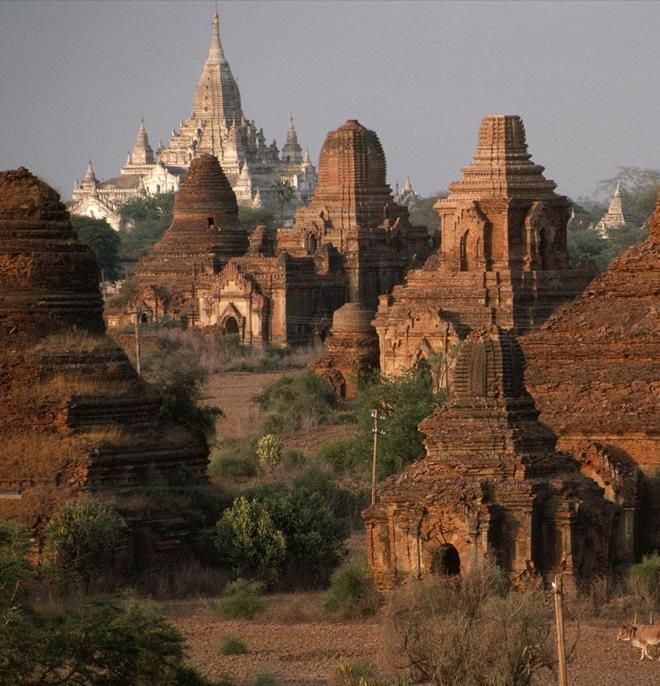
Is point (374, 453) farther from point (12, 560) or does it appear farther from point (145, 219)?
point (145, 219)

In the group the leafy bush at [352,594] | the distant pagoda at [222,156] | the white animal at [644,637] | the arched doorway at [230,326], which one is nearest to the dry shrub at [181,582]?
the leafy bush at [352,594]

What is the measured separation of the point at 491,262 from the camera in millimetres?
45219

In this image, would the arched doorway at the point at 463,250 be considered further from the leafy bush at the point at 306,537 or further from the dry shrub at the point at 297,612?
the dry shrub at the point at 297,612

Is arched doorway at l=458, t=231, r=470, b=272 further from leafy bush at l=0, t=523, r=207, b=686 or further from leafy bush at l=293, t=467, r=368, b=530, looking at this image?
leafy bush at l=0, t=523, r=207, b=686

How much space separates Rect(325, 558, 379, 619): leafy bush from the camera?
23344 mm

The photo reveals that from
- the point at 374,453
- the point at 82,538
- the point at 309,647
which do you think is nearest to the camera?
the point at 309,647

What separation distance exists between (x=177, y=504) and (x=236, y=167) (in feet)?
413

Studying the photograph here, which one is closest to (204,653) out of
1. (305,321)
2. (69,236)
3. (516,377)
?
(516,377)

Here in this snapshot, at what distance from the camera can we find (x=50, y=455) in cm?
2566

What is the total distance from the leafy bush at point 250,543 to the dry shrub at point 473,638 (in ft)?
12.8

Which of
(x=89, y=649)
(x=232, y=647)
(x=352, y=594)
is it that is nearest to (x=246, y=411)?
(x=352, y=594)

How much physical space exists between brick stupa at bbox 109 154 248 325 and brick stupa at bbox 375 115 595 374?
60.9 ft

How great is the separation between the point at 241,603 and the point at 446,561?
1.94 meters

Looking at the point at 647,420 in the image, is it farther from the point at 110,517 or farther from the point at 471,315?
the point at 471,315
